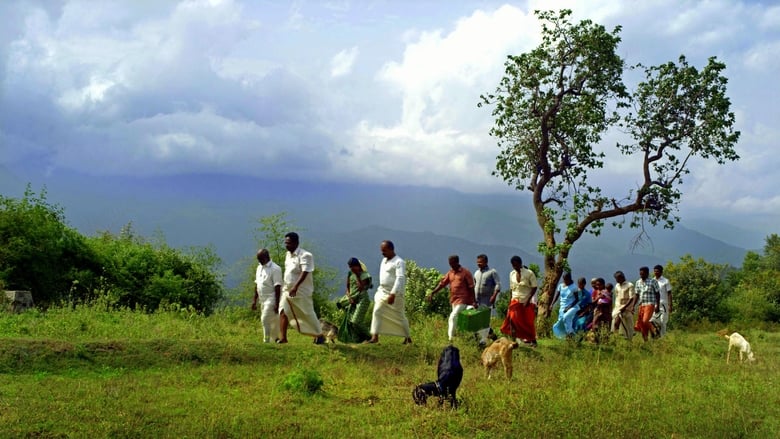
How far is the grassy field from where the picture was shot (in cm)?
872

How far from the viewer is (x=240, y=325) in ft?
56.6

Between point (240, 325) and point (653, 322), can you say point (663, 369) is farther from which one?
point (240, 325)

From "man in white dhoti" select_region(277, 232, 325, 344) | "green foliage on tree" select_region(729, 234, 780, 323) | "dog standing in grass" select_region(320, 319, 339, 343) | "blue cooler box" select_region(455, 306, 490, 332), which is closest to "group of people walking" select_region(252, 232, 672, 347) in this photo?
"man in white dhoti" select_region(277, 232, 325, 344)

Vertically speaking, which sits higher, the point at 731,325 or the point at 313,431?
the point at 731,325

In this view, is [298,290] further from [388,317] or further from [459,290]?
[459,290]

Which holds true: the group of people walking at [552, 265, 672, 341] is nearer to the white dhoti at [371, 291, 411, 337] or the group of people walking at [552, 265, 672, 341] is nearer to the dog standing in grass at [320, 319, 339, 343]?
the white dhoti at [371, 291, 411, 337]

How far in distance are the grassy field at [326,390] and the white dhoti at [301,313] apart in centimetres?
35

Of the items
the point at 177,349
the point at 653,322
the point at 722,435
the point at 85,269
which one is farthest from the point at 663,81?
the point at 85,269

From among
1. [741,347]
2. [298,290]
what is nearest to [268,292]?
[298,290]

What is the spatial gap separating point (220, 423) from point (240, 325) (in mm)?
8882

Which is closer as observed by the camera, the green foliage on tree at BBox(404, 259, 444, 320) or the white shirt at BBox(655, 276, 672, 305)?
the white shirt at BBox(655, 276, 672, 305)

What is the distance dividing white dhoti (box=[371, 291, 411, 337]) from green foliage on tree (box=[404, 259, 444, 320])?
9.83 metres

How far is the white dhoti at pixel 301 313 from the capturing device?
43.0 ft

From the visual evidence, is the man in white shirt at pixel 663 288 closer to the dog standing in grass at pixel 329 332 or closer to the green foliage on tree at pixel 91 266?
the dog standing in grass at pixel 329 332
